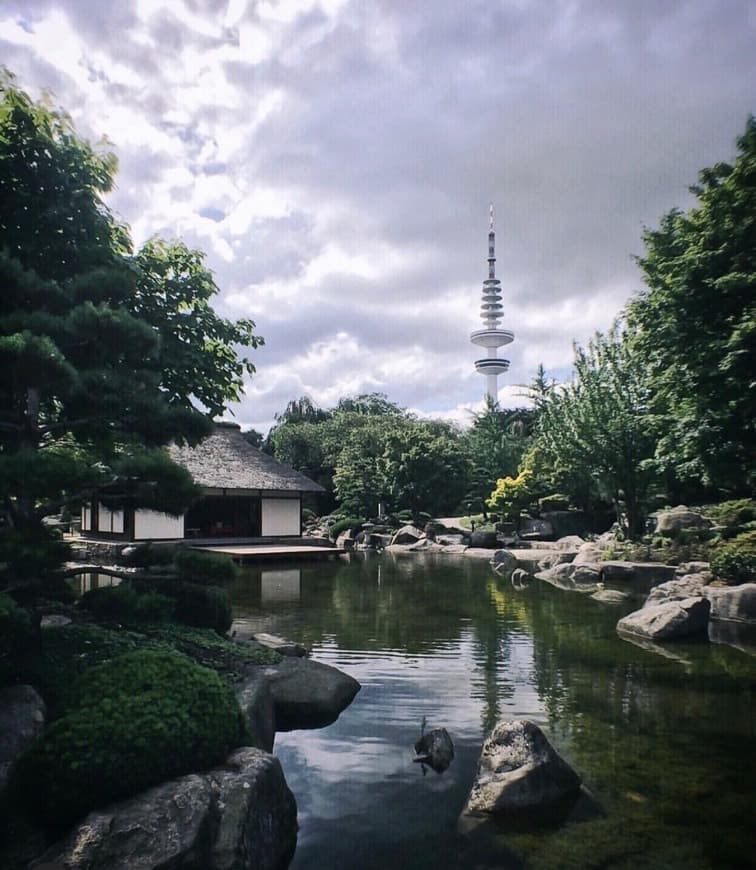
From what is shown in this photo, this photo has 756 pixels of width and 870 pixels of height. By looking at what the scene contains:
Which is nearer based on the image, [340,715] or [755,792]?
[755,792]

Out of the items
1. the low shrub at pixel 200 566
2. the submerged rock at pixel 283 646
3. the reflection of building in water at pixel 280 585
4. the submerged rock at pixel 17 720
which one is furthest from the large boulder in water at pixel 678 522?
the submerged rock at pixel 17 720

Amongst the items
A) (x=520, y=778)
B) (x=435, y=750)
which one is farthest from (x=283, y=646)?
(x=520, y=778)

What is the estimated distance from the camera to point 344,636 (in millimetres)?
11023

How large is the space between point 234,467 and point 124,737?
23884mm

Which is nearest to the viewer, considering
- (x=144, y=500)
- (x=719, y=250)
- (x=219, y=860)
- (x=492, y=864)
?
(x=219, y=860)

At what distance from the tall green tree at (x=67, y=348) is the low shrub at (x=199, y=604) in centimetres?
176

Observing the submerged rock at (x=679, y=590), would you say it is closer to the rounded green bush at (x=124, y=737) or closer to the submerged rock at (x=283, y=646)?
the submerged rock at (x=283, y=646)

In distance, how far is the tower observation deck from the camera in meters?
110

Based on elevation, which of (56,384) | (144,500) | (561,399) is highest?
(561,399)

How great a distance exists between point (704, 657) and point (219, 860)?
8286 millimetres

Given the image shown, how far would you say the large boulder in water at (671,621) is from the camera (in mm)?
10469

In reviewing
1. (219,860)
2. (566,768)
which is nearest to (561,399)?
(566,768)

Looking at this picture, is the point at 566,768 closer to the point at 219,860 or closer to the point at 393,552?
the point at 219,860

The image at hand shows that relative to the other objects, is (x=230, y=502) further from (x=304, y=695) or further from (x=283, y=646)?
(x=304, y=695)
